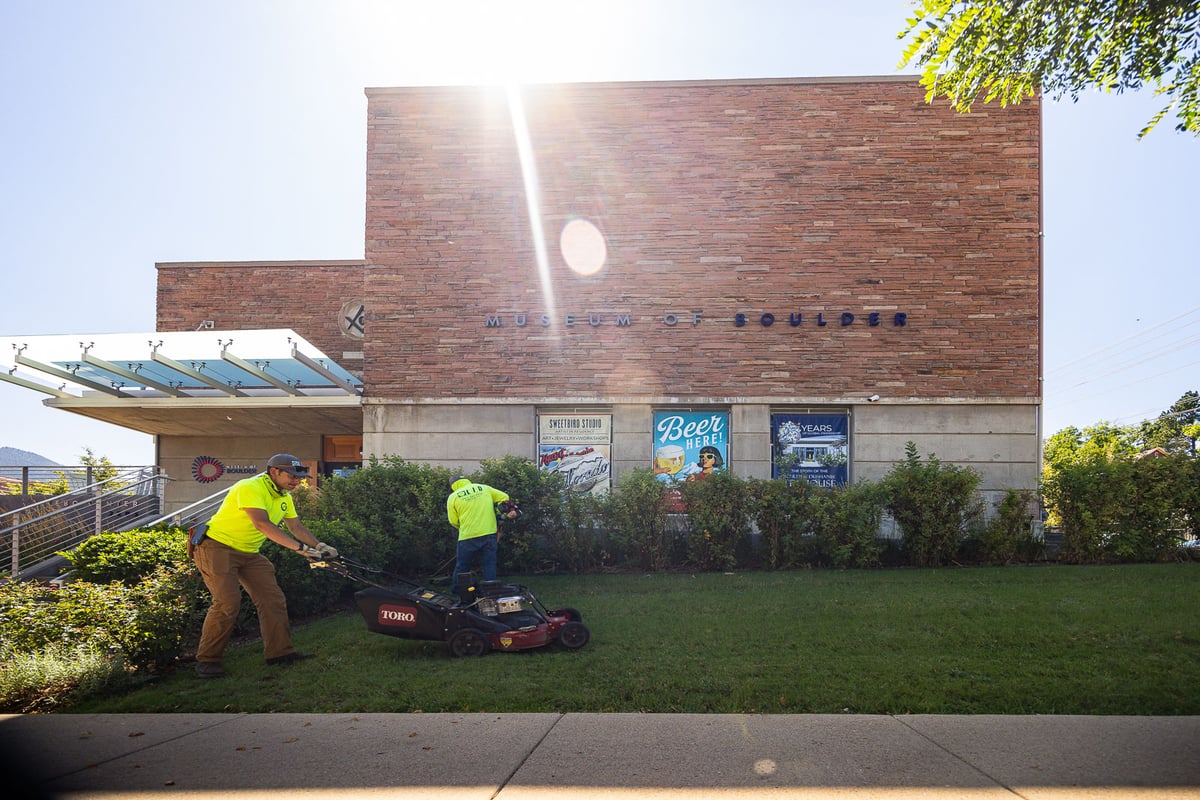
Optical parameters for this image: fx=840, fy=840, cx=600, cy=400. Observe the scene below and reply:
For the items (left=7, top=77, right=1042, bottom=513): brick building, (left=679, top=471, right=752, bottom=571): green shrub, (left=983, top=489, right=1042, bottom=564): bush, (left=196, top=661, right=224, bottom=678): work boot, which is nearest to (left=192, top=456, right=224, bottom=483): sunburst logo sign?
(left=7, top=77, right=1042, bottom=513): brick building

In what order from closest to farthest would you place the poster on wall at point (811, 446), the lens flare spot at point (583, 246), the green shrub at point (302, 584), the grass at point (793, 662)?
the grass at point (793, 662)
the green shrub at point (302, 584)
the poster on wall at point (811, 446)
the lens flare spot at point (583, 246)

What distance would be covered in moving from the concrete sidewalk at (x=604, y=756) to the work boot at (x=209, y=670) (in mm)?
1202

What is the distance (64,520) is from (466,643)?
33.3ft

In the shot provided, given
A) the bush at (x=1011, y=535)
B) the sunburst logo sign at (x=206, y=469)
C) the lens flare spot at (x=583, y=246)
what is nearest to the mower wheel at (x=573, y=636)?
the bush at (x=1011, y=535)

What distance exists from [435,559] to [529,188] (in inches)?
296

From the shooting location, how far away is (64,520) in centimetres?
1404

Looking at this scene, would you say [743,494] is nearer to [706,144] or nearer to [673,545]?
[673,545]

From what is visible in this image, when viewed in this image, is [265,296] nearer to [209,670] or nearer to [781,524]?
[781,524]

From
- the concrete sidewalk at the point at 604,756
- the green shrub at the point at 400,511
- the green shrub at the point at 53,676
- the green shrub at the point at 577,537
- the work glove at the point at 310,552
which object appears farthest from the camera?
the green shrub at the point at 577,537

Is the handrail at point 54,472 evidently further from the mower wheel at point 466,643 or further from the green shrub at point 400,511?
the mower wheel at point 466,643

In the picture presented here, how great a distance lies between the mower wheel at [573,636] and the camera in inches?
301

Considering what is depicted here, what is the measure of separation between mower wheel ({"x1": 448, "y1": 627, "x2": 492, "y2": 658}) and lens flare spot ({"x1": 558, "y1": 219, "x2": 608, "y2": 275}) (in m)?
9.56

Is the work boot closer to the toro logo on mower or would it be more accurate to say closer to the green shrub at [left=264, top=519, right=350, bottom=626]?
the toro logo on mower

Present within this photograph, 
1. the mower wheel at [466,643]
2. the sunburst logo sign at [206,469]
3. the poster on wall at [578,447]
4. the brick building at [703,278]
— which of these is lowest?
the mower wheel at [466,643]
